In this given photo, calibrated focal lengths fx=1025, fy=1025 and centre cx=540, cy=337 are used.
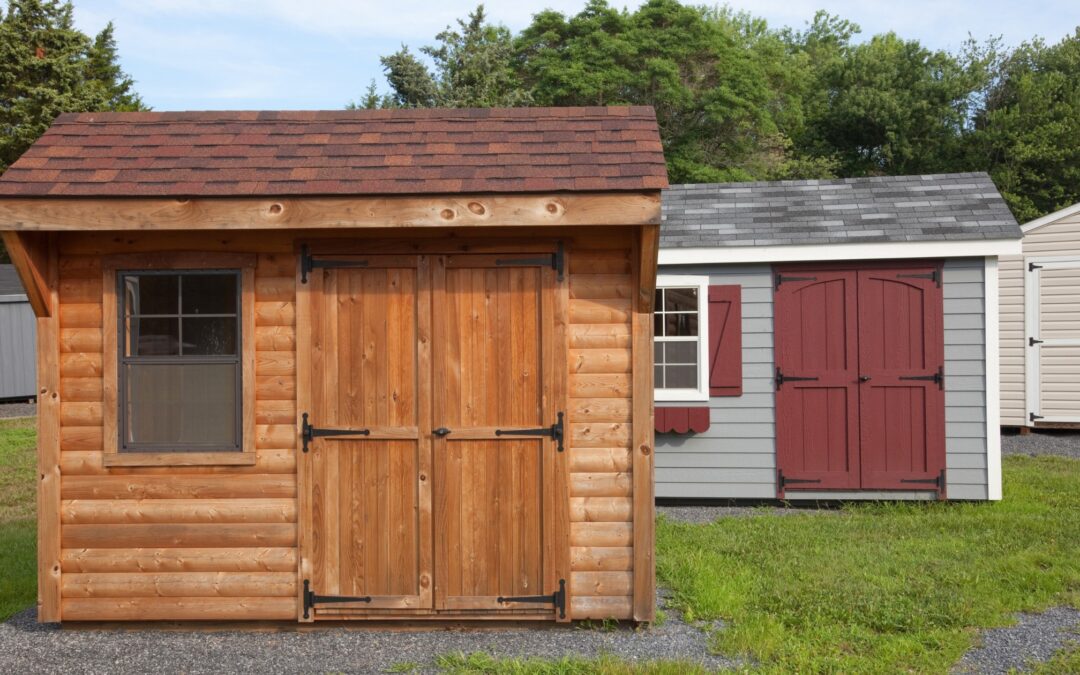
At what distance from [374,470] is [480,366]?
0.80m

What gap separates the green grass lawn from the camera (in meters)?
6.42

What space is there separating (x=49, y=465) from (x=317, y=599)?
1.61 meters

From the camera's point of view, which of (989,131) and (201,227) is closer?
(201,227)

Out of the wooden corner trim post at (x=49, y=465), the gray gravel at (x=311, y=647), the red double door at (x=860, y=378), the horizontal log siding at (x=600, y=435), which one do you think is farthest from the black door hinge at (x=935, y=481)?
the wooden corner trim post at (x=49, y=465)

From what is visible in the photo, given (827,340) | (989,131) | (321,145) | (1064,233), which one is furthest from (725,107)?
(321,145)

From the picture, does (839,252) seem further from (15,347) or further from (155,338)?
(15,347)

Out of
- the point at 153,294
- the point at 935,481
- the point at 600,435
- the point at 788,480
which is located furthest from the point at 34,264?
the point at 935,481

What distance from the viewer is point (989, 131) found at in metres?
28.8

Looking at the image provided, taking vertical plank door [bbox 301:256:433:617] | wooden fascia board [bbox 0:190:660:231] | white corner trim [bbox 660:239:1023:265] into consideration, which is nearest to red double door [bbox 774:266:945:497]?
white corner trim [bbox 660:239:1023:265]

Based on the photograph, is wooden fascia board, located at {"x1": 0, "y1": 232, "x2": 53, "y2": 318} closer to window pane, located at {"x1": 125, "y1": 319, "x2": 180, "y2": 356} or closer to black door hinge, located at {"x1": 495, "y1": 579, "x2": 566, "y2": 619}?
window pane, located at {"x1": 125, "y1": 319, "x2": 180, "y2": 356}

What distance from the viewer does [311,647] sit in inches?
207

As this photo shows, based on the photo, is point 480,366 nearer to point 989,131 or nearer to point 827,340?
point 827,340

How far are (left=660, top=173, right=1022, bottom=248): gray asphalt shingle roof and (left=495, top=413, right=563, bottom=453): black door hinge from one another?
412 centimetres

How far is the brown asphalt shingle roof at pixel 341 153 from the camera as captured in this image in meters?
5.27
